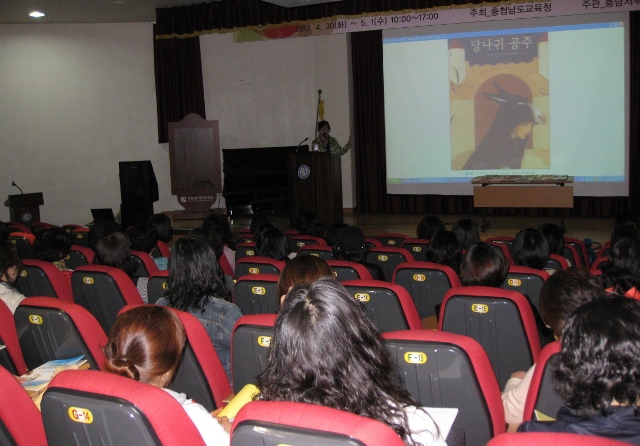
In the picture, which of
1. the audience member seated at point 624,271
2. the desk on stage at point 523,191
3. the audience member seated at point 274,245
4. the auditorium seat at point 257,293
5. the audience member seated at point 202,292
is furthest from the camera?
the desk on stage at point 523,191

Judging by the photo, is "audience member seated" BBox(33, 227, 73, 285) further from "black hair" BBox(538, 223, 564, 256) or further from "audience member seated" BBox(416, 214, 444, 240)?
"black hair" BBox(538, 223, 564, 256)

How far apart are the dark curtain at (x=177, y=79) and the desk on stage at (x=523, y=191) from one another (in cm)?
508

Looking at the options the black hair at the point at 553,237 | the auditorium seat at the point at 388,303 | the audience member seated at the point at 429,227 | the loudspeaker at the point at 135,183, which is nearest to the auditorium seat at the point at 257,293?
the auditorium seat at the point at 388,303

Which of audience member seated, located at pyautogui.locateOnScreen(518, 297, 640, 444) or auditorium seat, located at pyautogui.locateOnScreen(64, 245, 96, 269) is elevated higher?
audience member seated, located at pyautogui.locateOnScreen(518, 297, 640, 444)

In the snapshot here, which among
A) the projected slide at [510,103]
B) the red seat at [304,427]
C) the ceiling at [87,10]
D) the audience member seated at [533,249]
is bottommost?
the audience member seated at [533,249]

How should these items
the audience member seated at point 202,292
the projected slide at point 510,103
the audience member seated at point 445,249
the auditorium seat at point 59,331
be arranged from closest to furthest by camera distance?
the auditorium seat at point 59,331 → the audience member seated at point 202,292 → the audience member seated at point 445,249 → the projected slide at point 510,103

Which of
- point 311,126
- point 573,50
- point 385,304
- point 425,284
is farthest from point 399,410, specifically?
point 311,126

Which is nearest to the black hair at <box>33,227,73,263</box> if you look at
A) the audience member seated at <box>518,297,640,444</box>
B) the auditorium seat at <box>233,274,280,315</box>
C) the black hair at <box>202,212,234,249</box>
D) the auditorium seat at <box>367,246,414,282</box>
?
the black hair at <box>202,212,234,249</box>

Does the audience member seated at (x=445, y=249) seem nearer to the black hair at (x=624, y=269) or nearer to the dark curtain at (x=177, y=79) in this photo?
the black hair at (x=624, y=269)

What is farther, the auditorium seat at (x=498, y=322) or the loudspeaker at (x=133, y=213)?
the loudspeaker at (x=133, y=213)

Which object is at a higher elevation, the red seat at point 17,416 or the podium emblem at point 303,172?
the podium emblem at point 303,172

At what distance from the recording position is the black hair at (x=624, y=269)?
2.62m

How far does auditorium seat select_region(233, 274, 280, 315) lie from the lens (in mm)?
2908

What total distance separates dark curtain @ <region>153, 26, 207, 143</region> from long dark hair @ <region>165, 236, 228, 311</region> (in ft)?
27.6
